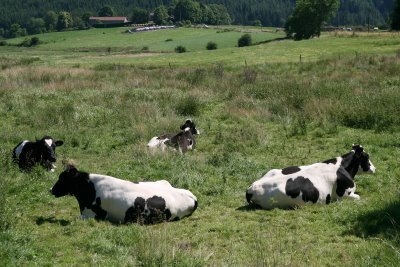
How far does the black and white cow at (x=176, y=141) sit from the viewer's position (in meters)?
15.2

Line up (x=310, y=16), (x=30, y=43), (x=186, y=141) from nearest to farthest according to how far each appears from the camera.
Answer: (x=186, y=141), (x=310, y=16), (x=30, y=43)

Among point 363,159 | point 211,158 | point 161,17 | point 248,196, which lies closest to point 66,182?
point 248,196

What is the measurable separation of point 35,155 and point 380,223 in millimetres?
8949

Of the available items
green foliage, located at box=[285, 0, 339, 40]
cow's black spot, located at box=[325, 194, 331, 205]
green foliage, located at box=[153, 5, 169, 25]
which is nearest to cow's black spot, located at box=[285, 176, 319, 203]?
cow's black spot, located at box=[325, 194, 331, 205]

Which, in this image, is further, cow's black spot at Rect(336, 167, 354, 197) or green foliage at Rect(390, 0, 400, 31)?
green foliage at Rect(390, 0, 400, 31)

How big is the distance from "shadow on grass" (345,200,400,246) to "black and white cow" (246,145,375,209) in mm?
1416

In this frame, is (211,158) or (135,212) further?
(211,158)

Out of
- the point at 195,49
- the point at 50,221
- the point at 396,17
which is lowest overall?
the point at 195,49

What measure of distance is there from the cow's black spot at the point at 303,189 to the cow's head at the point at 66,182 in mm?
4208

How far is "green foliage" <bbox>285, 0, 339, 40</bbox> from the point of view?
328ft

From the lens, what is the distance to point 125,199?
31.2 ft

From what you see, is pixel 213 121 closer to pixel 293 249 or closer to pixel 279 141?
pixel 279 141

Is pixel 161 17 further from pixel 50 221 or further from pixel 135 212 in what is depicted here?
pixel 135 212

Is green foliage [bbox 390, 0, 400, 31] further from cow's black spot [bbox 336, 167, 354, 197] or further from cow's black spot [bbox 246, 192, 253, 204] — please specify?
cow's black spot [bbox 246, 192, 253, 204]
